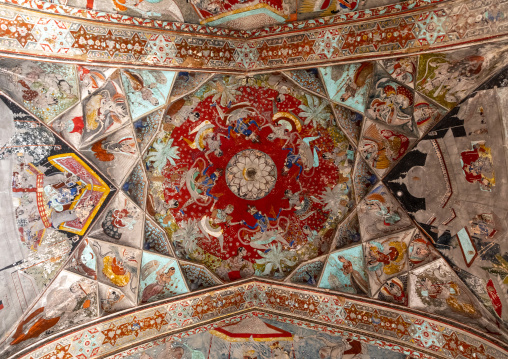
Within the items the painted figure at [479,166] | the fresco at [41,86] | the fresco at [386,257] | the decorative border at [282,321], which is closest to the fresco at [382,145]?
the painted figure at [479,166]

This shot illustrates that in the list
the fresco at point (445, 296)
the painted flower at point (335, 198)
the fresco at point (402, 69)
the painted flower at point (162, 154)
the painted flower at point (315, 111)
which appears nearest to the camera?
the fresco at point (402, 69)

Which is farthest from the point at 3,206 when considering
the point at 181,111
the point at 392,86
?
the point at 392,86

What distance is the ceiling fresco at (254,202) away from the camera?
6586 mm

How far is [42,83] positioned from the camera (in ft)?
21.7

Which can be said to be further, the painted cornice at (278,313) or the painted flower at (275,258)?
the painted flower at (275,258)

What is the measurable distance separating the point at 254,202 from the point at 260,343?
3.69 m

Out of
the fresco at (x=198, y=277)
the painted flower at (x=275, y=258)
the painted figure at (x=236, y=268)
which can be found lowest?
the fresco at (x=198, y=277)

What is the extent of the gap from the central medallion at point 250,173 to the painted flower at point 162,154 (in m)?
1.43

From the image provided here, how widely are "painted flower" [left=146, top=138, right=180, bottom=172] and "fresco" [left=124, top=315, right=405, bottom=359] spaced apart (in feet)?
14.2

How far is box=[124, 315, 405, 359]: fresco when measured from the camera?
851cm

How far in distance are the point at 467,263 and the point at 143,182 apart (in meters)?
7.33

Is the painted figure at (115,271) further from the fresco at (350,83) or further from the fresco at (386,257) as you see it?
the fresco at (350,83)

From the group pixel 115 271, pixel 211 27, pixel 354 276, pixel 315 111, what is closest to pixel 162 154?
pixel 115 271

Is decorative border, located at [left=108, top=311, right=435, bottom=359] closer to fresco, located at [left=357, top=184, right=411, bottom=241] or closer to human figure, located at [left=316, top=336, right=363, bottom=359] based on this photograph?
human figure, located at [left=316, top=336, right=363, bottom=359]
